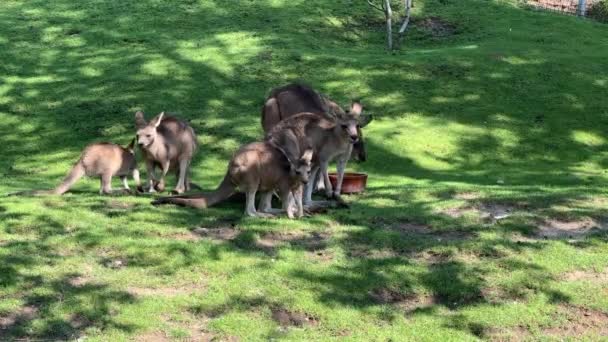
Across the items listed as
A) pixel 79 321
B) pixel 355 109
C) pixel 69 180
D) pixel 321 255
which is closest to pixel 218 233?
pixel 321 255

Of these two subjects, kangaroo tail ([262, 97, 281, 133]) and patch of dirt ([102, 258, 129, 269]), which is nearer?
patch of dirt ([102, 258, 129, 269])

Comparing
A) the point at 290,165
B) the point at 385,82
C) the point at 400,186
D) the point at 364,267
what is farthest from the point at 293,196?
the point at 385,82

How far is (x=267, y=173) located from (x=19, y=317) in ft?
12.2

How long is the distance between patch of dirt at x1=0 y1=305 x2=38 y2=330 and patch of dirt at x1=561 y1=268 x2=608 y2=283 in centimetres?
508

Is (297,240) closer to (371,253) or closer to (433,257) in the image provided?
(371,253)

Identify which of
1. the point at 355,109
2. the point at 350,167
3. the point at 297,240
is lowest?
the point at 350,167

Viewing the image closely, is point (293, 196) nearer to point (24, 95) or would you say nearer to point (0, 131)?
point (0, 131)

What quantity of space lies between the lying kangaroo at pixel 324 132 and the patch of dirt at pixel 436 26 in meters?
15.7

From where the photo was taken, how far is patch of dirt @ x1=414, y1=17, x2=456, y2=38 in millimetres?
26094

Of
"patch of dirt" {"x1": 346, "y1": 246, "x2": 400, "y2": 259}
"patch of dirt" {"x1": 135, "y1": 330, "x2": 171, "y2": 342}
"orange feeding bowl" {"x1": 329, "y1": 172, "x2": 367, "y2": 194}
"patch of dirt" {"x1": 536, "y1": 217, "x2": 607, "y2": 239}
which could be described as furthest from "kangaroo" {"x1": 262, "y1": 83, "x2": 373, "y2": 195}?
"patch of dirt" {"x1": 135, "y1": 330, "x2": 171, "y2": 342}

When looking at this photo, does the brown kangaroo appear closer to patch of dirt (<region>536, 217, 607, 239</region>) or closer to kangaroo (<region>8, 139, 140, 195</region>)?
kangaroo (<region>8, 139, 140, 195</region>)

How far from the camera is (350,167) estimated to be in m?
15.7

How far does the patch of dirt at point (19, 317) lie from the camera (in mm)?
6918

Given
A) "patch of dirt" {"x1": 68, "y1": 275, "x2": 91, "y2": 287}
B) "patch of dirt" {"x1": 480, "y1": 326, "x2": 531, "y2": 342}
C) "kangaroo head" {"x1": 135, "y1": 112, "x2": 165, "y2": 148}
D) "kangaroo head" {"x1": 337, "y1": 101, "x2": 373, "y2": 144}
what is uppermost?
"kangaroo head" {"x1": 337, "y1": 101, "x2": 373, "y2": 144}
